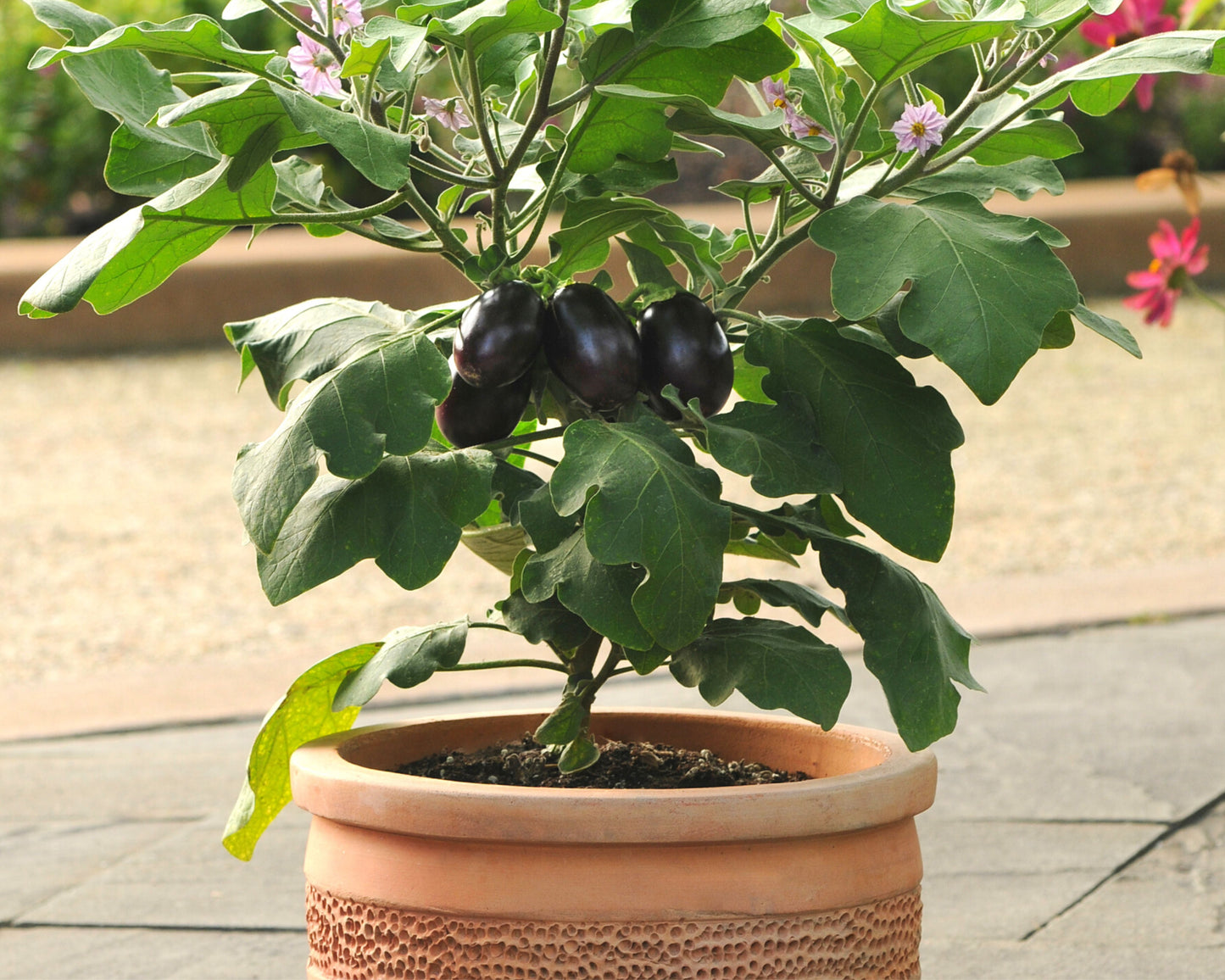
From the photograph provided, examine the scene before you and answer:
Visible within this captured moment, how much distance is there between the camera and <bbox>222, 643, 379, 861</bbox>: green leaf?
129 centimetres

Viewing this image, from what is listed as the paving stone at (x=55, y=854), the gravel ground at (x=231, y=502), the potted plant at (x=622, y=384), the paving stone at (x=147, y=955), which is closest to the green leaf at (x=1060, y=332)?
the potted plant at (x=622, y=384)

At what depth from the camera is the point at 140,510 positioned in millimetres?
4602

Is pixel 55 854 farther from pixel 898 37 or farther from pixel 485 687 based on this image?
pixel 898 37

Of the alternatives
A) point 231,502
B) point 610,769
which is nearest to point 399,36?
point 610,769

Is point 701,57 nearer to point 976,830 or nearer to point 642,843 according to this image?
point 642,843

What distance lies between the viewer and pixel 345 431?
1.01 m

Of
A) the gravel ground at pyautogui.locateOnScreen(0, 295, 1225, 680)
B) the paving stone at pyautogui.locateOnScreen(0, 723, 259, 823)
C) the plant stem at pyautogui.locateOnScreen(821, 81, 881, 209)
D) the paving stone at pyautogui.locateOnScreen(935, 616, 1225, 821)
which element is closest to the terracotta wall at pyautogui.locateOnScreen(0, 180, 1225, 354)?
the gravel ground at pyautogui.locateOnScreen(0, 295, 1225, 680)

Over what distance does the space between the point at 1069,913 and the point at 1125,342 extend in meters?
1.04

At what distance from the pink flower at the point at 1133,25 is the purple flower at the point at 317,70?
83cm

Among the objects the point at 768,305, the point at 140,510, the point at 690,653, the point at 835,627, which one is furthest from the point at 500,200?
the point at 768,305

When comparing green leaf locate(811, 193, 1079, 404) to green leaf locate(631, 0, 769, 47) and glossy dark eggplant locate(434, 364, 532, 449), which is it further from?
glossy dark eggplant locate(434, 364, 532, 449)

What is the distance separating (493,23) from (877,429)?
37 cm

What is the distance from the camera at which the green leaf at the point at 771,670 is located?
1065 millimetres

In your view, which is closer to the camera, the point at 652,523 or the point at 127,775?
the point at 652,523
